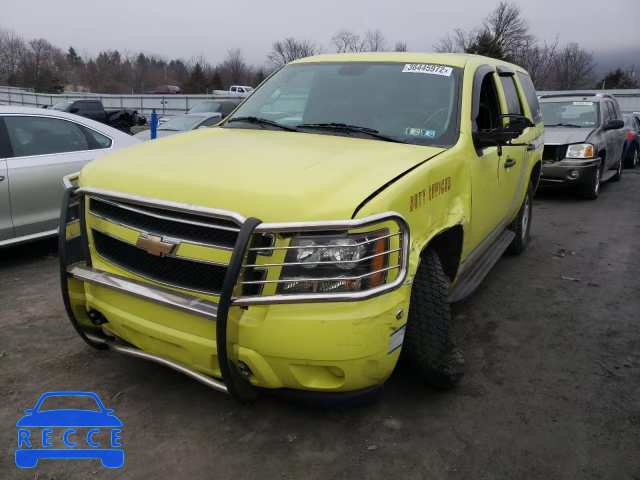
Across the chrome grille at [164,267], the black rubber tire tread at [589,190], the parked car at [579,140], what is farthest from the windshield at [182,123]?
the chrome grille at [164,267]

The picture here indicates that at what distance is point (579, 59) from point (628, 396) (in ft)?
200

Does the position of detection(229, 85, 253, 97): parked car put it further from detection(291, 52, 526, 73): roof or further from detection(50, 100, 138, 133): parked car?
detection(291, 52, 526, 73): roof

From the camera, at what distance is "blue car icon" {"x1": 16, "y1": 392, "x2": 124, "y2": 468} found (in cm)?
255

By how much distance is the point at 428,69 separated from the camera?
150 inches

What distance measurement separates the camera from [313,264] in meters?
2.32

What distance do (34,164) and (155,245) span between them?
3.47 meters

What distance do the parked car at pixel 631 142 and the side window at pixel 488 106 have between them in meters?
11.7

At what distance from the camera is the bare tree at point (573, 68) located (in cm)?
5438

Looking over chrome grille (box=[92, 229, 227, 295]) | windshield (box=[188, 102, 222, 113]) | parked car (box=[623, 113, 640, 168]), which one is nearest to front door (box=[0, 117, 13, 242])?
chrome grille (box=[92, 229, 227, 295])

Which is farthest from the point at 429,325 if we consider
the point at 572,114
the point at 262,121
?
the point at 572,114

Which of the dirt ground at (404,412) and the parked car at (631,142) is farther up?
the parked car at (631,142)

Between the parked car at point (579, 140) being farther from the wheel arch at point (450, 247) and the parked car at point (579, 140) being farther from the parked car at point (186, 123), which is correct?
the parked car at point (186, 123)

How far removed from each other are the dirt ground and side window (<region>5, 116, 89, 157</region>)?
5.23ft

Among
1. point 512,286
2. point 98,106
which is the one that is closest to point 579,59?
point 98,106
